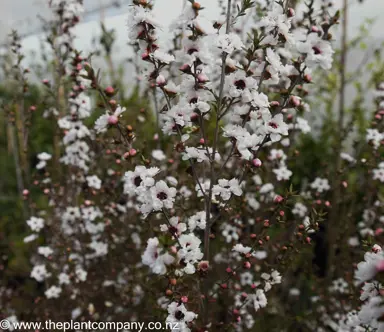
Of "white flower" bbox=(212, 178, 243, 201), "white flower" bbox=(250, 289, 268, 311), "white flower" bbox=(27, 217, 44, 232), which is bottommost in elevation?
"white flower" bbox=(250, 289, 268, 311)

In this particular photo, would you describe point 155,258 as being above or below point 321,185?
below

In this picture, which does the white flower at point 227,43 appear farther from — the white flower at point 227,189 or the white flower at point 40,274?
the white flower at point 40,274

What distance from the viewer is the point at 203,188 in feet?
6.25

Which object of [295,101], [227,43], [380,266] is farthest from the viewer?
[295,101]

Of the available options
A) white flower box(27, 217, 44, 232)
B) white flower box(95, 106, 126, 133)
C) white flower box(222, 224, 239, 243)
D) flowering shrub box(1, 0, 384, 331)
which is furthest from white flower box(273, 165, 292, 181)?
white flower box(27, 217, 44, 232)

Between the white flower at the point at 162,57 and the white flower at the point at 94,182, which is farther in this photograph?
the white flower at the point at 94,182

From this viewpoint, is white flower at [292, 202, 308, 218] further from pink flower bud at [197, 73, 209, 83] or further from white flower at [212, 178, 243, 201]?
pink flower bud at [197, 73, 209, 83]

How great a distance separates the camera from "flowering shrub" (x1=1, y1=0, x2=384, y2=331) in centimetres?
159

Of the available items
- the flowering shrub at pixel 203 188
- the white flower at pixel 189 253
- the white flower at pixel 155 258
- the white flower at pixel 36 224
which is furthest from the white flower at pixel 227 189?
the white flower at pixel 36 224

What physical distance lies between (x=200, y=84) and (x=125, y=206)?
1.62 meters

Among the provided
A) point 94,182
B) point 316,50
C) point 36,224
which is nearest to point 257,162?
point 316,50

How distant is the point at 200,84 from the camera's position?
1.60 metres

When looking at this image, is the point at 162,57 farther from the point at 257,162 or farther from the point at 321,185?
the point at 321,185

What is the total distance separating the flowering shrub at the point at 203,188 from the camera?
1593 millimetres
